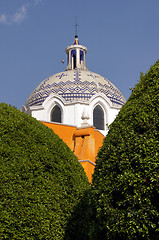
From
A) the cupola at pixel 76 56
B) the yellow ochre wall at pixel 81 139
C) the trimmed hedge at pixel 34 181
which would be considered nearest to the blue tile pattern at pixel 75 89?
the cupola at pixel 76 56

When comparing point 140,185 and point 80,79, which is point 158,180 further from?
point 80,79

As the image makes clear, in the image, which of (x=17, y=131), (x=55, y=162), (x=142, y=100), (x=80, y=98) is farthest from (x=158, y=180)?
(x=80, y=98)

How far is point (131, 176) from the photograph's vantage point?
4.21 m

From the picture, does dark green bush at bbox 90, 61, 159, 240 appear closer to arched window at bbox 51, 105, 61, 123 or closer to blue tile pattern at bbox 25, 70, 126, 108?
blue tile pattern at bbox 25, 70, 126, 108

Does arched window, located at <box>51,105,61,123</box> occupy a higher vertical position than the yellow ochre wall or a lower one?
higher

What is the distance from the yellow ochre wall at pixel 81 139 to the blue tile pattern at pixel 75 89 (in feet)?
26.7

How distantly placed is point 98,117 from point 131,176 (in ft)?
60.8

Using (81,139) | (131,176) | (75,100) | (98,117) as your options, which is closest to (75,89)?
(75,100)

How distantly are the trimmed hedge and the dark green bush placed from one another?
1333 millimetres

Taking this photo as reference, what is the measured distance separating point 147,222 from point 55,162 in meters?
2.52

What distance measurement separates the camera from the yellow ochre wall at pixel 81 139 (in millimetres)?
13094

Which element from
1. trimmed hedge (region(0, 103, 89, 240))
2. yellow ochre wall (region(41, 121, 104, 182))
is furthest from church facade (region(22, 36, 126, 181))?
trimmed hedge (region(0, 103, 89, 240))

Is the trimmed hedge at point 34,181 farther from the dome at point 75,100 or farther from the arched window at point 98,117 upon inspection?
the arched window at point 98,117

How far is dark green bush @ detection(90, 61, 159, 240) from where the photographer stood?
4078 mm
